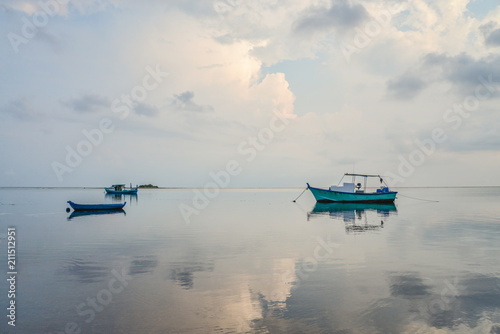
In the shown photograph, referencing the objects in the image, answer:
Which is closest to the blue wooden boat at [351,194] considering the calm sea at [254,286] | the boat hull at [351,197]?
the boat hull at [351,197]

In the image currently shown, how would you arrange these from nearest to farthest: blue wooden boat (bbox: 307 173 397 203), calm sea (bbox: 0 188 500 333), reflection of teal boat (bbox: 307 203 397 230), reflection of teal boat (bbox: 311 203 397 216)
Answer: calm sea (bbox: 0 188 500 333) < reflection of teal boat (bbox: 307 203 397 230) < reflection of teal boat (bbox: 311 203 397 216) < blue wooden boat (bbox: 307 173 397 203)

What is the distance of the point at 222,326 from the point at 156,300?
319 centimetres

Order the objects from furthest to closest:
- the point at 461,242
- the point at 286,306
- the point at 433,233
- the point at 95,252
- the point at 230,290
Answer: the point at 433,233
the point at 461,242
the point at 95,252
the point at 230,290
the point at 286,306

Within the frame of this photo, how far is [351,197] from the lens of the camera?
224 feet

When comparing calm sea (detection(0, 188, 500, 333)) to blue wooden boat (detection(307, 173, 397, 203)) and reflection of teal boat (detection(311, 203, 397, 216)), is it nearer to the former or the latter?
reflection of teal boat (detection(311, 203, 397, 216))

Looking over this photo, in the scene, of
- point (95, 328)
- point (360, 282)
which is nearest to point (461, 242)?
point (360, 282)

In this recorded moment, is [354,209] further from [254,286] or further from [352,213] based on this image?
[254,286]

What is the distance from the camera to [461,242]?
23.3 metres

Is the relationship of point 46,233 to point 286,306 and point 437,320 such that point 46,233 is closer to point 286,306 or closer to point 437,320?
point 286,306

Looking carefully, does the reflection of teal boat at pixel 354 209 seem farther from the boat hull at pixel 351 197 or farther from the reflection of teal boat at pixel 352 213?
the boat hull at pixel 351 197

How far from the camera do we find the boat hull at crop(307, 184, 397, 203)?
67.4 meters

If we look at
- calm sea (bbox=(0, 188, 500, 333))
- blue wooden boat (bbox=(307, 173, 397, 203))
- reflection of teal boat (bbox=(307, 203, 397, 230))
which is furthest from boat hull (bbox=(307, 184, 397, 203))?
calm sea (bbox=(0, 188, 500, 333))

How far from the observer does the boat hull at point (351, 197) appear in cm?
6744

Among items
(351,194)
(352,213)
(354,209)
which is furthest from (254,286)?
(351,194)
